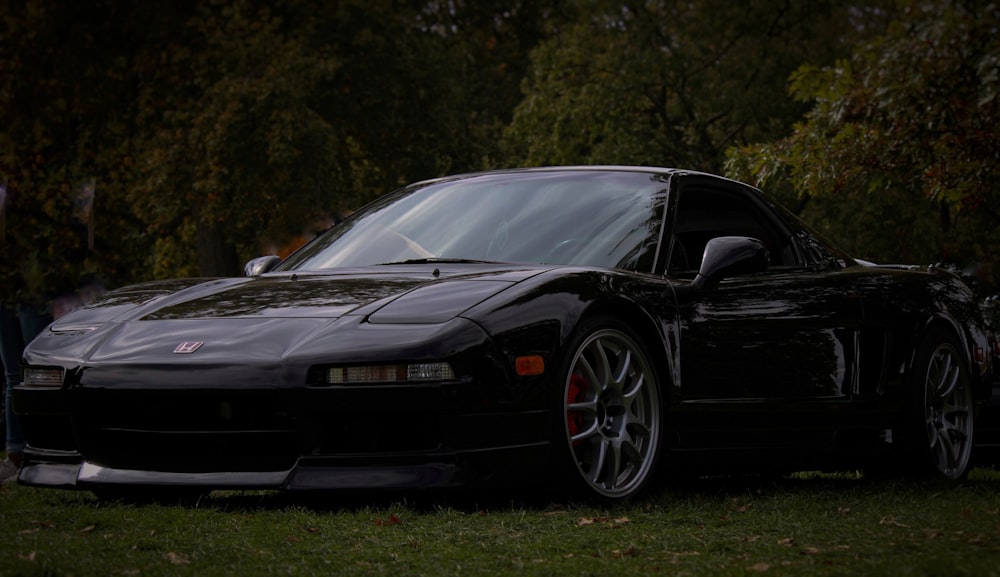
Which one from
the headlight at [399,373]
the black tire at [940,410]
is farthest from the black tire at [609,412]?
the black tire at [940,410]

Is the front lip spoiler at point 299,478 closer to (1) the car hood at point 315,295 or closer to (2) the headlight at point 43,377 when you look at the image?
(2) the headlight at point 43,377

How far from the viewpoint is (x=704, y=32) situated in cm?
3406

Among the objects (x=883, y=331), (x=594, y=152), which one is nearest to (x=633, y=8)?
(x=594, y=152)

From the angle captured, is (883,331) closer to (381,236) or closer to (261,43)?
(381,236)

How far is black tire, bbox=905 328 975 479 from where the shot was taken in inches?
274

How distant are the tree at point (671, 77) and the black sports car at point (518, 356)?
83.8 ft

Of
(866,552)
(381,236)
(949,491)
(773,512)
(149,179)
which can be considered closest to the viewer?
(866,552)

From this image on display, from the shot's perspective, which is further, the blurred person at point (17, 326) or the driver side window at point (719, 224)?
the blurred person at point (17, 326)

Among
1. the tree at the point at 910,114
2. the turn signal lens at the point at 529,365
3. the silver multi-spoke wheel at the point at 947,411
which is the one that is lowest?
the silver multi-spoke wheel at the point at 947,411

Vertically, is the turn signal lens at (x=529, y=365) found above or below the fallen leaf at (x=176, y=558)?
above

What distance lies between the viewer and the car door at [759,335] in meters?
5.95

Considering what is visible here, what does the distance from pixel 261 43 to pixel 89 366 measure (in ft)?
78.8

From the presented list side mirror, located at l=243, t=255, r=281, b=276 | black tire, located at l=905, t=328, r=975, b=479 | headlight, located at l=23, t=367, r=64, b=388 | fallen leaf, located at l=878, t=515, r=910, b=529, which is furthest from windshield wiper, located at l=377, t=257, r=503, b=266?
black tire, located at l=905, t=328, r=975, b=479

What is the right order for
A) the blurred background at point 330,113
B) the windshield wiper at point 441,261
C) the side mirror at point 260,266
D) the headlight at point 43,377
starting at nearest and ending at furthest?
the headlight at point 43,377
the windshield wiper at point 441,261
the side mirror at point 260,266
the blurred background at point 330,113
